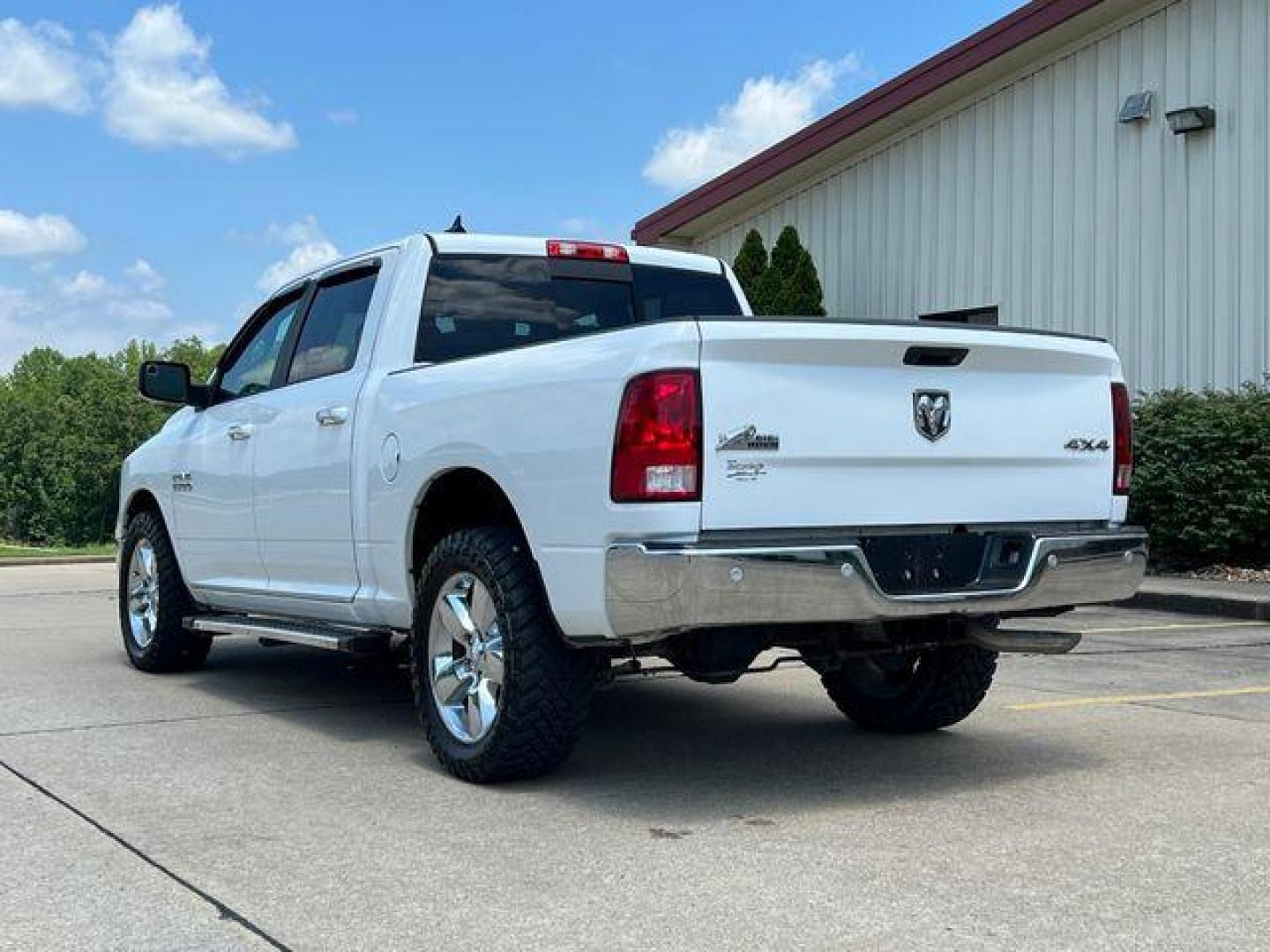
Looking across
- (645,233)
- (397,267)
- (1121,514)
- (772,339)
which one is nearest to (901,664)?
(1121,514)

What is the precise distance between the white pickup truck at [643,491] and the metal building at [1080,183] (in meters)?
9.53

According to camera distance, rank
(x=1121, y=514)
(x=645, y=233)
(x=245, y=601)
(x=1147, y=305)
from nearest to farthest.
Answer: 1. (x=1121, y=514)
2. (x=245, y=601)
3. (x=1147, y=305)
4. (x=645, y=233)

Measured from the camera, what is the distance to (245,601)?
22.8 feet

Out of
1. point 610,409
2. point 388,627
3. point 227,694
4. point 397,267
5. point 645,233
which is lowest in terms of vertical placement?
point 227,694

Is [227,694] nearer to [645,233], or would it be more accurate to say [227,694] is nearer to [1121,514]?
[1121,514]

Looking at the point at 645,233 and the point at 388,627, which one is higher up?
the point at 645,233

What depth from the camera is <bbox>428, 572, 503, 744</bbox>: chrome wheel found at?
16.4ft

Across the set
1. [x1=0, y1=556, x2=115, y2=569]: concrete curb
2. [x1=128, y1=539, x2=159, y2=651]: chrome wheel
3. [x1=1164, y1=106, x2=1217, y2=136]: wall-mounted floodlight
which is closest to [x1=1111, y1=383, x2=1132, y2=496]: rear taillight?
[x1=128, y1=539, x2=159, y2=651]: chrome wheel

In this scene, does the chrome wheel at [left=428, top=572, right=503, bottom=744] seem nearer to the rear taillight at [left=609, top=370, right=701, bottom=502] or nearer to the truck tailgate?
the rear taillight at [left=609, top=370, right=701, bottom=502]

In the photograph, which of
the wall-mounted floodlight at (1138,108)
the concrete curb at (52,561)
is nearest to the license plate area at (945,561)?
the wall-mounted floodlight at (1138,108)

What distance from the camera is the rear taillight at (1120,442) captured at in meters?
5.34

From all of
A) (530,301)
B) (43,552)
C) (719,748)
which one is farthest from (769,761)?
(43,552)

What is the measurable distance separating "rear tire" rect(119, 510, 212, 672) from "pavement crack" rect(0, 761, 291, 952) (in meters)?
2.43

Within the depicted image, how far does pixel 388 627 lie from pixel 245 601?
1367 mm
